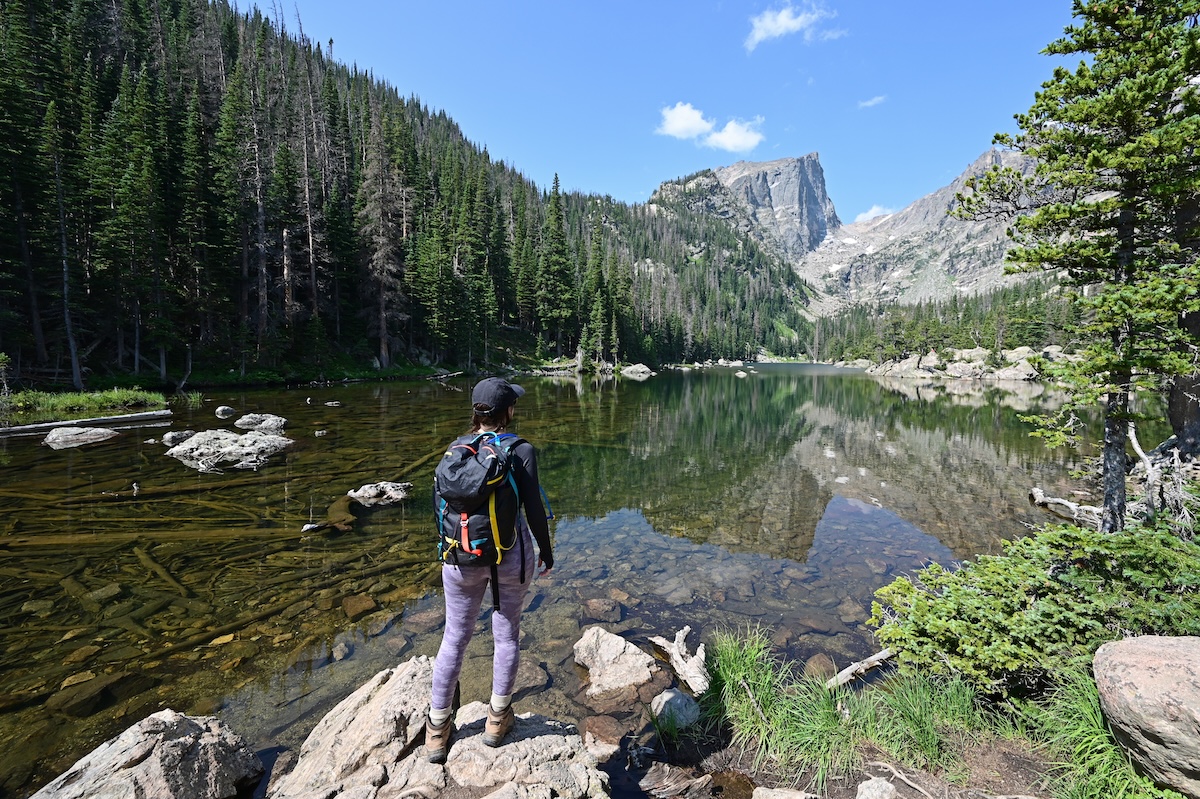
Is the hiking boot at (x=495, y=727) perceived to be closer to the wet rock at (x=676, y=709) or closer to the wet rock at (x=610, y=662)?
the wet rock at (x=676, y=709)

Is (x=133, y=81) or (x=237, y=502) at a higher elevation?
(x=133, y=81)

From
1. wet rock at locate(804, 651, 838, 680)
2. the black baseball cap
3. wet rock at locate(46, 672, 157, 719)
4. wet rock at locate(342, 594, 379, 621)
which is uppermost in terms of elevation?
the black baseball cap

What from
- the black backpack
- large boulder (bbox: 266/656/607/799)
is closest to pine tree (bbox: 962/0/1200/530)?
the black backpack

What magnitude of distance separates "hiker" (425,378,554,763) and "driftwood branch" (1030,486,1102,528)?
55.4 ft

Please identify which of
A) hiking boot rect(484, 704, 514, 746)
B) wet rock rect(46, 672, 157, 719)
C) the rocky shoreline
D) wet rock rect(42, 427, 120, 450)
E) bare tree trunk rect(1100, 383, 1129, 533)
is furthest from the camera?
wet rock rect(42, 427, 120, 450)

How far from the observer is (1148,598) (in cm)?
457

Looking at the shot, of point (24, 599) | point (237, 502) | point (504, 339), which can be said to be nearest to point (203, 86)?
point (504, 339)

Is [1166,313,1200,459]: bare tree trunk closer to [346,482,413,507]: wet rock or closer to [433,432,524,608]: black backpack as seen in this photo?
[433,432,524,608]: black backpack

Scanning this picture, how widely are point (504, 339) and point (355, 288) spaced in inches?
927

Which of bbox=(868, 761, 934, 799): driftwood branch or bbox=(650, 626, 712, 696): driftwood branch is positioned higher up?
bbox=(868, 761, 934, 799): driftwood branch

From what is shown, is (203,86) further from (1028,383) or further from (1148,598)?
(1028,383)

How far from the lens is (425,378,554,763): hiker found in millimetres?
4094

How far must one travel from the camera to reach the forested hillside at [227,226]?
30.5 metres

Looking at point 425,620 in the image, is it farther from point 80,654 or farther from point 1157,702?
point 1157,702
